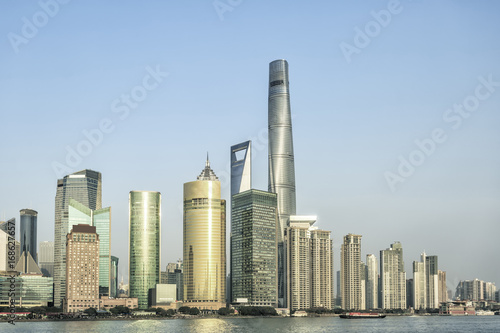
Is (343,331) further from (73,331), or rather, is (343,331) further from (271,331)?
(73,331)

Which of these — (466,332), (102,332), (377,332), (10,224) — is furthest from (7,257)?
(466,332)

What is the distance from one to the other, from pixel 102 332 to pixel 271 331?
43887 mm

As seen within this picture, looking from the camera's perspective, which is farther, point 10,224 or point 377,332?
point 377,332

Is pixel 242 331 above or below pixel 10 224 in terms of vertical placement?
below

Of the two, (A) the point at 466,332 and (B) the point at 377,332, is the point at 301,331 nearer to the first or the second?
(B) the point at 377,332

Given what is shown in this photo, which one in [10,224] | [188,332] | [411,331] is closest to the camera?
[10,224]

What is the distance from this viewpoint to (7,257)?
87.6 metres

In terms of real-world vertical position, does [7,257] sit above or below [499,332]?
above

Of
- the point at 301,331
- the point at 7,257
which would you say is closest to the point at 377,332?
the point at 301,331

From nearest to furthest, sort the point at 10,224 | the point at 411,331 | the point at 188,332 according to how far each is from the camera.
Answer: the point at 10,224
the point at 188,332
the point at 411,331

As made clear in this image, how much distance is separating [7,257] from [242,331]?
101 metres

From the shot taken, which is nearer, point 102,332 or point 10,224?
point 10,224

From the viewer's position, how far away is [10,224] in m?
86.6

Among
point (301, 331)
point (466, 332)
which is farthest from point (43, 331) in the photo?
point (466, 332)
